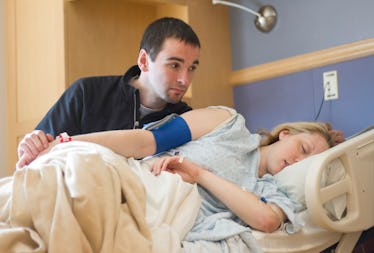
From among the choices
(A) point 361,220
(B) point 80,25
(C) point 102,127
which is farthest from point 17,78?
(A) point 361,220

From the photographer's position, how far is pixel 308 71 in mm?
2096

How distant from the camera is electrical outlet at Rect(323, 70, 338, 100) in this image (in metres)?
2.00

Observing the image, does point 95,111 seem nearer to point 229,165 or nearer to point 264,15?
point 229,165

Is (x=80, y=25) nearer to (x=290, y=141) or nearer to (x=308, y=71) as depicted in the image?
(x=308, y=71)

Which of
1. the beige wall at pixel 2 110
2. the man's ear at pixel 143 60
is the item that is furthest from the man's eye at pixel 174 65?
the beige wall at pixel 2 110

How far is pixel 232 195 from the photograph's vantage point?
1.21 m

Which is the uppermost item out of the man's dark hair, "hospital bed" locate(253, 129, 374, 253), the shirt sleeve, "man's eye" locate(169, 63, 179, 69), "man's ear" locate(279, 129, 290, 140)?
the man's dark hair

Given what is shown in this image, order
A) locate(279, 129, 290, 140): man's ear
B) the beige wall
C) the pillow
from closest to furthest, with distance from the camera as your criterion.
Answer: the pillow → locate(279, 129, 290, 140): man's ear → the beige wall

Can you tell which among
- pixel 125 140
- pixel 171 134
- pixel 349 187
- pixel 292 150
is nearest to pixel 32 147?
pixel 125 140

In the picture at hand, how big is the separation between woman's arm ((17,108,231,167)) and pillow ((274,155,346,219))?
9.6 inches

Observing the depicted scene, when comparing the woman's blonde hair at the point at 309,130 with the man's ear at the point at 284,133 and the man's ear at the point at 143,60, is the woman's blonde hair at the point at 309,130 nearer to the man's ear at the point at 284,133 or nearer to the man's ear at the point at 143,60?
the man's ear at the point at 284,133

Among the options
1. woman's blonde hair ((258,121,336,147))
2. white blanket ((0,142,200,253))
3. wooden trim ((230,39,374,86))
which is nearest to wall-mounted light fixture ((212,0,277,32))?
wooden trim ((230,39,374,86))

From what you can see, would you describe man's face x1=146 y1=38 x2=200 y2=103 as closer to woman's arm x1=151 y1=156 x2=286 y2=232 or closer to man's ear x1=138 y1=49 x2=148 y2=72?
man's ear x1=138 y1=49 x2=148 y2=72

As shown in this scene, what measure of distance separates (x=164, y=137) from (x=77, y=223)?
0.52m
